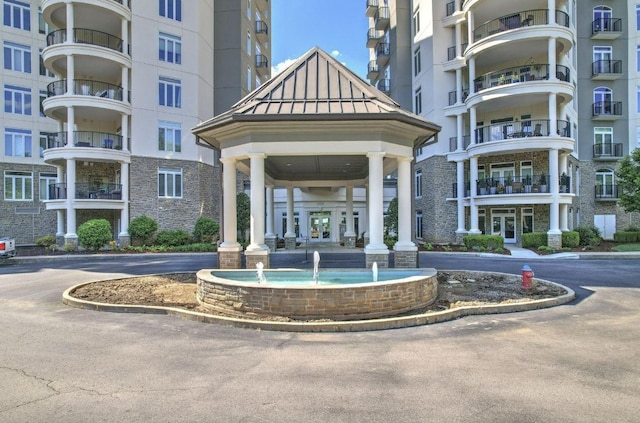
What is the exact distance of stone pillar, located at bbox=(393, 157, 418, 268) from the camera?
1152cm

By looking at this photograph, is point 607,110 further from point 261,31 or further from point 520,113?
point 261,31

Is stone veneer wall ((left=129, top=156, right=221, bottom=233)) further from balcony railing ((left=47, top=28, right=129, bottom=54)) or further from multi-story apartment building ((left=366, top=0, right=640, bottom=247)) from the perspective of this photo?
multi-story apartment building ((left=366, top=0, right=640, bottom=247))

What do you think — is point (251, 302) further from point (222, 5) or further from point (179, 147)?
point (222, 5)

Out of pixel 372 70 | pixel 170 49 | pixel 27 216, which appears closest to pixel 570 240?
pixel 372 70

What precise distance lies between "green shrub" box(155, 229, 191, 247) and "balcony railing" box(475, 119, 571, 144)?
21.4m

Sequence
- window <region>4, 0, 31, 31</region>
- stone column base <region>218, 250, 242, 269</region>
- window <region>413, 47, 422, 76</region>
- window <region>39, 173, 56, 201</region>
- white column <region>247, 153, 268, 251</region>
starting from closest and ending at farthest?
white column <region>247, 153, 268, 251</region>, stone column base <region>218, 250, 242, 269</region>, window <region>4, 0, 31, 31</region>, window <region>39, 173, 56, 201</region>, window <region>413, 47, 422, 76</region>

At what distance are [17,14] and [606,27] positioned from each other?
146ft

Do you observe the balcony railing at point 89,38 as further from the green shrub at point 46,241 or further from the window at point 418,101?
the window at point 418,101

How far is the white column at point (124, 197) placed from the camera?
25.1m

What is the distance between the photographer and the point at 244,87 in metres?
32.4

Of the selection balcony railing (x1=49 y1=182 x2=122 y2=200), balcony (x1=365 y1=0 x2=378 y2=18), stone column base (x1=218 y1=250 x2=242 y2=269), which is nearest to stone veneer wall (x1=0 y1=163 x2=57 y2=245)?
balcony railing (x1=49 y1=182 x2=122 y2=200)

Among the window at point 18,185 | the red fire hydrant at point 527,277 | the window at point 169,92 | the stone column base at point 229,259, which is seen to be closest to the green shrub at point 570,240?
the red fire hydrant at point 527,277

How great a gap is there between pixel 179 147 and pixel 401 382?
26.0 m

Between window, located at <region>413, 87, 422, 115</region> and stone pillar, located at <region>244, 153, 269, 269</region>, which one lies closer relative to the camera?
stone pillar, located at <region>244, 153, 269, 269</region>
